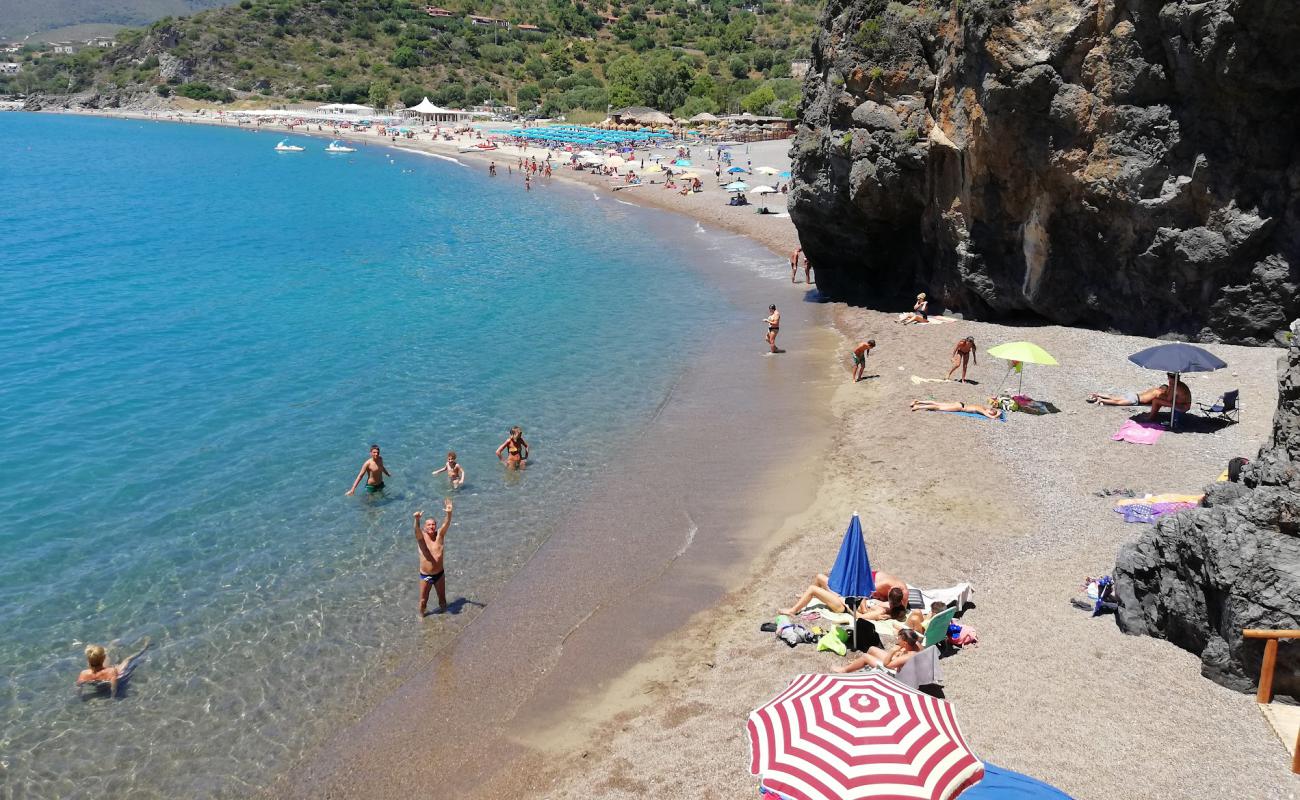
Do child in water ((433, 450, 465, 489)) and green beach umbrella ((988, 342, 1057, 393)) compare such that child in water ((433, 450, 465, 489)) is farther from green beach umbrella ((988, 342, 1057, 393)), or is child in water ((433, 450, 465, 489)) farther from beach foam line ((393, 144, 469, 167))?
beach foam line ((393, 144, 469, 167))

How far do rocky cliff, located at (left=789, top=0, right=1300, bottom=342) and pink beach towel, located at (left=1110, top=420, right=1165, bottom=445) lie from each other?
5196 millimetres

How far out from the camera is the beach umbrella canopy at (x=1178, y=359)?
625 inches

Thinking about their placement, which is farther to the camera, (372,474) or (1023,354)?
(1023,354)

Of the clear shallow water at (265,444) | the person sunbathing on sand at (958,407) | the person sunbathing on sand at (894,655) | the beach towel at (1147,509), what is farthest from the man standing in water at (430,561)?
the person sunbathing on sand at (958,407)

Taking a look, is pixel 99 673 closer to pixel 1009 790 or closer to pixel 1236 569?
pixel 1009 790

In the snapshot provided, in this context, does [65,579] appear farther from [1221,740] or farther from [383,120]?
[383,120]

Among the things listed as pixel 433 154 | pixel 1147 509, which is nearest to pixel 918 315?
pixel 1147 509

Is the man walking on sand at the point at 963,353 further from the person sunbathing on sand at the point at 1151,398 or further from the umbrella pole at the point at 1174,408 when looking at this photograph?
the umbrella pole at the point at 1174,408

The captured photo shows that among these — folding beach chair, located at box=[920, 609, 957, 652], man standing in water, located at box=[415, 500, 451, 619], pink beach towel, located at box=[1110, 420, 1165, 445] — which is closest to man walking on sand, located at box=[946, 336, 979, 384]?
pink beach towel, located at box=[1110, 420, 1165, 445]

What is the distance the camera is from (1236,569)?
8.87m

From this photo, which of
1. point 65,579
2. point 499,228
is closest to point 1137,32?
point 65,579

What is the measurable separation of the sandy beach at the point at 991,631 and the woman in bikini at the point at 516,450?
159 inches

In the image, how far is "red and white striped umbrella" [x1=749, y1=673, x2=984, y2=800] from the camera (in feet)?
21.3

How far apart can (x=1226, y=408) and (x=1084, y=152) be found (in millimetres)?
7144
